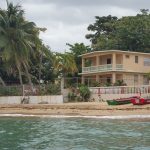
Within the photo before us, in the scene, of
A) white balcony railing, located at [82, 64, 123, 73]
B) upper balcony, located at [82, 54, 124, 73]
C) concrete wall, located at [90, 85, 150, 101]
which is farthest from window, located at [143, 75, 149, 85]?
concrete wall, located at [90, 85, 150, 101]

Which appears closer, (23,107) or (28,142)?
(28,142)

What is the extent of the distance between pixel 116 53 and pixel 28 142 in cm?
3441

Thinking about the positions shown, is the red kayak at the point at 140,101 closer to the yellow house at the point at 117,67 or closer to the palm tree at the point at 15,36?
the palm tree at the point at 15,36

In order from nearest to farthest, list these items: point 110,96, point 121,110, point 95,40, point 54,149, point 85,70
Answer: point 54,149
point 121,110
point 110,96
point 85,70
point 95,40

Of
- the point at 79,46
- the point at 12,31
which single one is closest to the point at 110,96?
the point at 12,31

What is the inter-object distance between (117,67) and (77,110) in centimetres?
1710

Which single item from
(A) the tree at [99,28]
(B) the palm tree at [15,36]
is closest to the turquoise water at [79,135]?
(B) the palm tree at [15,36]

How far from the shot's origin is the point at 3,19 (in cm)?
4628

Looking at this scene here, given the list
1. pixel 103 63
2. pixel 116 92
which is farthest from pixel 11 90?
pixel 103 63

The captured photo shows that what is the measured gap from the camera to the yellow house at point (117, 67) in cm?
5325

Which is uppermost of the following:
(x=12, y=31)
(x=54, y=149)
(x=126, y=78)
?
(x=12, y=31)

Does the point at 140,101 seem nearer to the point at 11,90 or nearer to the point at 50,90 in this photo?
the point at 50,90

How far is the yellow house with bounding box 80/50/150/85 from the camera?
53.2 m

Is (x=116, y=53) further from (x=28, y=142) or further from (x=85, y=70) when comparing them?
(x=28, y=142)
